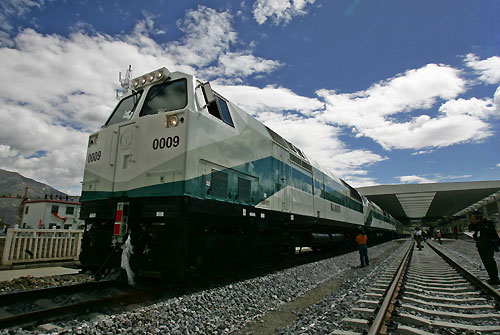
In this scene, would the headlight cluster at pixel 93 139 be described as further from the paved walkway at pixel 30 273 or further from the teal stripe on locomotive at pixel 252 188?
the paved walkway at pixel 30 273

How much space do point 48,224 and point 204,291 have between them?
151 feet

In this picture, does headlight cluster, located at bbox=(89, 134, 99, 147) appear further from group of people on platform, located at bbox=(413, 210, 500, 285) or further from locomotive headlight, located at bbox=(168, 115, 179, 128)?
group of people on platform, located at bbox=(413, 210, 500, 285)

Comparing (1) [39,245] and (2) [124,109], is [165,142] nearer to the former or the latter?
(2) [124,109]

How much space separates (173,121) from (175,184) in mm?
1086

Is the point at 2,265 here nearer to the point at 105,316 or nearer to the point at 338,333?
the point at 105,316

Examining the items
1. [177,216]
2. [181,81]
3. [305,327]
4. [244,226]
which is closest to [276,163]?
[244,226]

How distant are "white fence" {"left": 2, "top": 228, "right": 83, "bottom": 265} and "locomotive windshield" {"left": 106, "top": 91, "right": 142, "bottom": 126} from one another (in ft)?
14.1

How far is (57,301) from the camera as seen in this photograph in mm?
4133

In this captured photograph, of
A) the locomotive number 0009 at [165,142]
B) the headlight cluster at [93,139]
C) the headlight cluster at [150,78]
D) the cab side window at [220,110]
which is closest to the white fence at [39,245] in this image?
the headlight cluster at [93,139]

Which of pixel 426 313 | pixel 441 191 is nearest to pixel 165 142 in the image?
pixel 426 313

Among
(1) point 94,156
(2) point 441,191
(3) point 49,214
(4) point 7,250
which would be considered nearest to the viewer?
(1) point 94,156

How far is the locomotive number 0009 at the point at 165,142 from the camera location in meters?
4.73

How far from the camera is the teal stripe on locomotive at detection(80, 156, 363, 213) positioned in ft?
15.2

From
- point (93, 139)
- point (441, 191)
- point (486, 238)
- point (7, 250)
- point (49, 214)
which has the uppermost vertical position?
point (441, 191)
